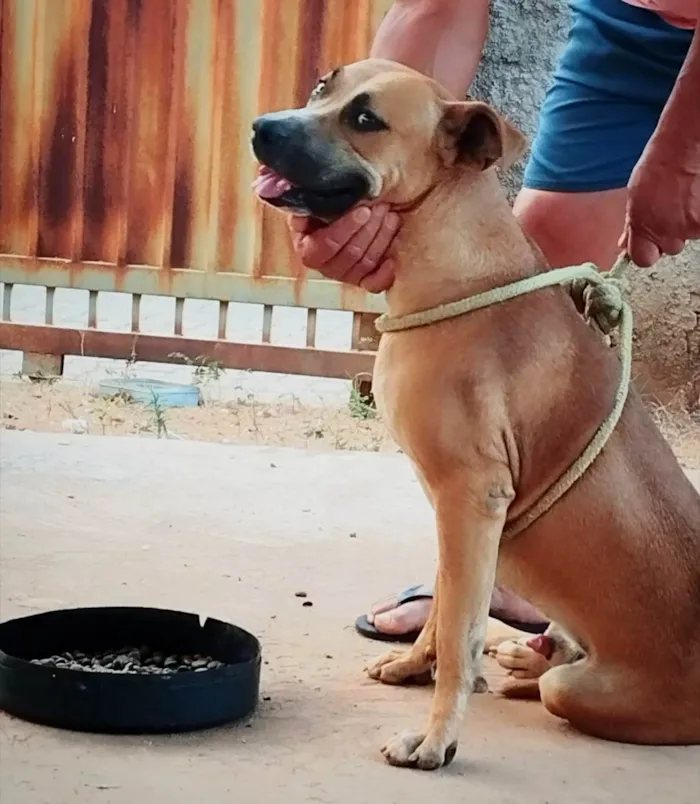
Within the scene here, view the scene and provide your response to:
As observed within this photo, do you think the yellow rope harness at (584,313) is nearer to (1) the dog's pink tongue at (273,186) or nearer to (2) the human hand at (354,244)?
(2) the human hand at (354,244)

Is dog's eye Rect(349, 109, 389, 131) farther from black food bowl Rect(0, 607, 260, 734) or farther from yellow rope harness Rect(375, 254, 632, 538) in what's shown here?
black food bowl Rect(0, 607, 260, 734)

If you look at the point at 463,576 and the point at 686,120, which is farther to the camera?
the point at 686,120

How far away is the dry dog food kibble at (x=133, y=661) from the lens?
2373 millimetres

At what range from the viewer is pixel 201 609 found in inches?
113

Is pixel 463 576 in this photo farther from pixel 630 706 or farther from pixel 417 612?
pixel 417 612

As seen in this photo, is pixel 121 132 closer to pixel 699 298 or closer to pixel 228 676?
pixel 699 298

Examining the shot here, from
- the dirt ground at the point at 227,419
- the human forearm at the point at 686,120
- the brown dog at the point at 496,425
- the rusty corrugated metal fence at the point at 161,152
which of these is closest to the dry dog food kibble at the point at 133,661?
the brown dog at the point at 496,425

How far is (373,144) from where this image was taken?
2217 mm

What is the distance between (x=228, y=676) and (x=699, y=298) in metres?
3.95

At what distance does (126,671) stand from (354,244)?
812 mm

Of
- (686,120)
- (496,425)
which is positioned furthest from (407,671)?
(686,120)

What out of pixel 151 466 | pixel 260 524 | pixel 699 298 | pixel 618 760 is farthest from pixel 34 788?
pixel 699 298

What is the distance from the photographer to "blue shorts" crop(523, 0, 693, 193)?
2.79 metres

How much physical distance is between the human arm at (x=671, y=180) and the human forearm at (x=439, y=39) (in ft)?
1.92
